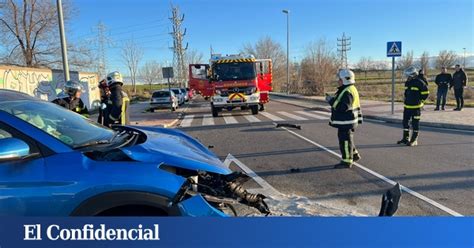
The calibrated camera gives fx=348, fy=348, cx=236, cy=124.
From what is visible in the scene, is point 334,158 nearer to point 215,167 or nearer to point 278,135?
point 278,135

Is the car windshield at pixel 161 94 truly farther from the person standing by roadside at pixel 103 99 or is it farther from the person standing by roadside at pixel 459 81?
the person standing by roadside at pixel 103 99

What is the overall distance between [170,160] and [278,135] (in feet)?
27.1

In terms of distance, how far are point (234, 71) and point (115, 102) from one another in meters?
11.7

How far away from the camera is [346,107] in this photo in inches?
255

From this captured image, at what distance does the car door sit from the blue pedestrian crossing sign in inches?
556

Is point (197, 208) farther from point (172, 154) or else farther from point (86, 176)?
point (86, 176)

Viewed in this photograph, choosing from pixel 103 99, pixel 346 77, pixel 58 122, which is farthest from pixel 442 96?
pixel 58 122

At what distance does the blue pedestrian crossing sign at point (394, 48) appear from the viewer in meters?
13.7

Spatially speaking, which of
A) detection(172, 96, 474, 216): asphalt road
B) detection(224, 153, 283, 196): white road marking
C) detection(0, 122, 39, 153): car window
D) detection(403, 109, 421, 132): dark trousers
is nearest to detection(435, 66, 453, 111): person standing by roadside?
detection(172, 96, 474, 216): asphalt road

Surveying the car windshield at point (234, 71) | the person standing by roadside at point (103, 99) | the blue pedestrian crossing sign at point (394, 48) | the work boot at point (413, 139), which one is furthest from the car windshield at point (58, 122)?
the car windshield at point (234, 71)

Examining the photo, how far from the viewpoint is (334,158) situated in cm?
729

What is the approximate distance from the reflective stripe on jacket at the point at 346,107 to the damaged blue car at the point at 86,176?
4.38m

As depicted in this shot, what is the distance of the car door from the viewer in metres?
2.15

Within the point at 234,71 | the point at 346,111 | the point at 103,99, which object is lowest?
the point at 346,111
